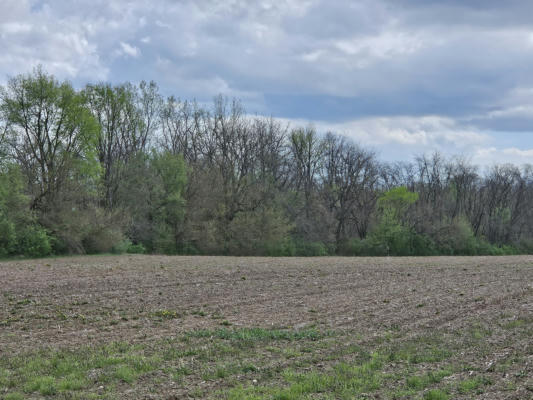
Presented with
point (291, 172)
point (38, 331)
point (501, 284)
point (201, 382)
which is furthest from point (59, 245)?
point (291, 172)

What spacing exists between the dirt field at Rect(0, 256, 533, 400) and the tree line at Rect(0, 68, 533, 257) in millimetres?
17092

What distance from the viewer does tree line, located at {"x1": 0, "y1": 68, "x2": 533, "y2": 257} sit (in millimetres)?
34719

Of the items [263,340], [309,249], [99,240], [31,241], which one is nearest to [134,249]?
[99,240]

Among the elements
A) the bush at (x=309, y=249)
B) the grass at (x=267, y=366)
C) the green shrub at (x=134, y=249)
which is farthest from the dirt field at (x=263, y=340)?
the bush at (x=309, y=249)

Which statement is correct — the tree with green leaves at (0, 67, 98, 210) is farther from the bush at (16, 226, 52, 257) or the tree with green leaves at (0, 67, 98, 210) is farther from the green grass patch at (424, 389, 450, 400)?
the green grass patch at (424, 389, 450, 400)

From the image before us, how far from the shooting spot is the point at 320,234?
59562 mm

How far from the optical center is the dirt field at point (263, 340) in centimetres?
732

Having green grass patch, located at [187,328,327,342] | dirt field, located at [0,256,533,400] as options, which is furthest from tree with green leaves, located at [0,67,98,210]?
green grass patch, located at [187,328,327,342]

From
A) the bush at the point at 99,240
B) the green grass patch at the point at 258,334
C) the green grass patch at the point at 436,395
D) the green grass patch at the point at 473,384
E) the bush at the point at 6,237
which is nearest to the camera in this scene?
the green grass patch at the point at 436,395

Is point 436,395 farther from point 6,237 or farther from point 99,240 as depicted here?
point 99,240

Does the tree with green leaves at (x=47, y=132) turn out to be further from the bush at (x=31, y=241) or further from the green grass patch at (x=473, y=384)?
the green grass patch at (x=473, y=384)

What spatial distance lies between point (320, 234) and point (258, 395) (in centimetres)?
5303

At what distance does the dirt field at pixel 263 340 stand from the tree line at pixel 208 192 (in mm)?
17092

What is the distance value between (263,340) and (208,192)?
42242 mm
